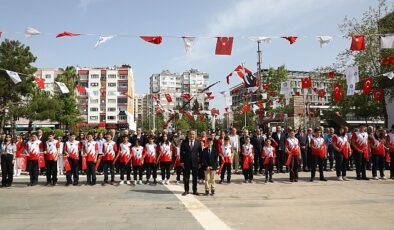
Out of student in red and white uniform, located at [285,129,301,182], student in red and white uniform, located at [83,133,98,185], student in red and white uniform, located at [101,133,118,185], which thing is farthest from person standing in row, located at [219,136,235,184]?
student in red and white uniform, located at [83,133,98,185]

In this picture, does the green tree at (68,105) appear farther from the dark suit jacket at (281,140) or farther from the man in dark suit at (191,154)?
the man in dark suit at (191,154)

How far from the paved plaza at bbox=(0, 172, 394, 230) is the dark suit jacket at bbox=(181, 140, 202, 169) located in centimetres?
94

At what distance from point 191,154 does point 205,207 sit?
2.61 meters

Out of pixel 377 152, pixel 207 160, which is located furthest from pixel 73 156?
pixel 377 152

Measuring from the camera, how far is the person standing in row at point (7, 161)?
13.6m

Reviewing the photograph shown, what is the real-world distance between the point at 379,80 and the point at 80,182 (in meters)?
22.0

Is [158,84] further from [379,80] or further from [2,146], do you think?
[2,146]

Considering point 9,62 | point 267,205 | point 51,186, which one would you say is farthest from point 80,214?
point 9,62

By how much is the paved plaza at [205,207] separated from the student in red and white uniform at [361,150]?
1.01m

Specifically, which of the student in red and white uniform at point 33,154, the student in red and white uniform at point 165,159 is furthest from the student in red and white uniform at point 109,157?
the student in red and white uniform at point 33,154

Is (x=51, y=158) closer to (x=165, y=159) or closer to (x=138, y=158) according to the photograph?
(x=138, y=158)

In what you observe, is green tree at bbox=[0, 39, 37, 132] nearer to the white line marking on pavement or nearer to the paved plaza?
the paved plaza

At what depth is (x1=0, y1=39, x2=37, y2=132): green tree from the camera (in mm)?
41219

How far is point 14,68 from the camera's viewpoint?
41.3 meters
